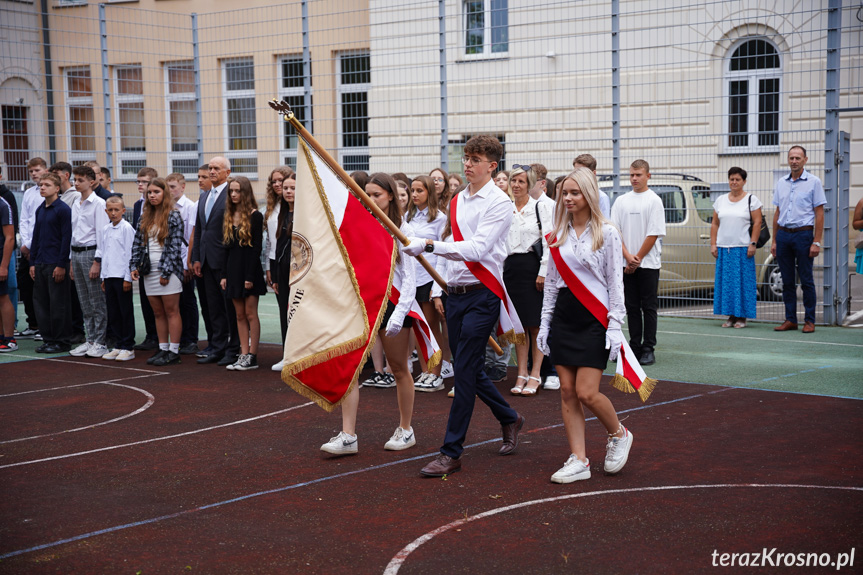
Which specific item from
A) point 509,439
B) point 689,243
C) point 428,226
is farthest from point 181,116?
point 509,439

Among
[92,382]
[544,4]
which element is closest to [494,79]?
[544,4]

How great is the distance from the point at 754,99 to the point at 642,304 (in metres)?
4.30

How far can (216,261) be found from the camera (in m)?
9.99

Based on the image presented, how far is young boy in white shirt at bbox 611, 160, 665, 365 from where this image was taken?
959 centimetres

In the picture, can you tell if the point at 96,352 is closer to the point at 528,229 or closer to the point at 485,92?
the point at 528,229

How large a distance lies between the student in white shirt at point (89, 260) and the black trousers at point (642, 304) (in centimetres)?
593

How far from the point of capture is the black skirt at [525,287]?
8.46 m

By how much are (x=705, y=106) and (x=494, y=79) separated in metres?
3.31

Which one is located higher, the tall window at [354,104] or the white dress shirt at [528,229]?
the tall window at [354,104]

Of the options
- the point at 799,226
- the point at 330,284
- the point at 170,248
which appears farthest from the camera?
the point at 799,226

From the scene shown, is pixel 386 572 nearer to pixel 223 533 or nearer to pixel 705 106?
pixel 223 533

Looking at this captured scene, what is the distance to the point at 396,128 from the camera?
1434 cm

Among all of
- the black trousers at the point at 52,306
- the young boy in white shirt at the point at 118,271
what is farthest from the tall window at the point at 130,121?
the young boy in white shirt at the point at 118,271

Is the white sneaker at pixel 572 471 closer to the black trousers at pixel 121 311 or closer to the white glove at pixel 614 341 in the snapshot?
the white glove at pixel 614 341
